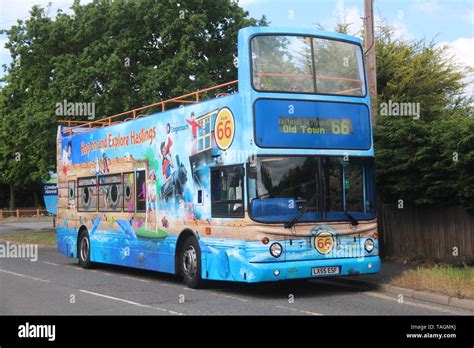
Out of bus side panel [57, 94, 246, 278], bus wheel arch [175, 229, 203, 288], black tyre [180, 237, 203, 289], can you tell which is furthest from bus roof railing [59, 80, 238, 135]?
black tyre [180, 237, 203, 289]

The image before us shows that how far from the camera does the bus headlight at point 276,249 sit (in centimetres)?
1101

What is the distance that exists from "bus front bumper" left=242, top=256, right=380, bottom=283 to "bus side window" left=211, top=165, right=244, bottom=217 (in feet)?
3.28

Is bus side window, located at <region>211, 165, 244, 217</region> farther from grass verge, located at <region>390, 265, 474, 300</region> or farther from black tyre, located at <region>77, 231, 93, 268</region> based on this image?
black tyre, located at <region>77, 231, 93, 268</region>

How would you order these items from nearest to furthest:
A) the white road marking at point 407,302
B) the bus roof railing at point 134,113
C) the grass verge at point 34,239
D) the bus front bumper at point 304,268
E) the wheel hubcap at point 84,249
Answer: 1. the white road marking at point 407,302
2. the bus front bumper at point 304,268
3. the bus roof railing at point 134,113
4. the wheel hubcap at point 84,249
5. the grass verge at point 34,239

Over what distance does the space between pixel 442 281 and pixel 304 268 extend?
7.55 feet

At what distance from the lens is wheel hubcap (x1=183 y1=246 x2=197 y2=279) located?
12.7 metres

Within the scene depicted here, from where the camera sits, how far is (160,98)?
24.9 metres
